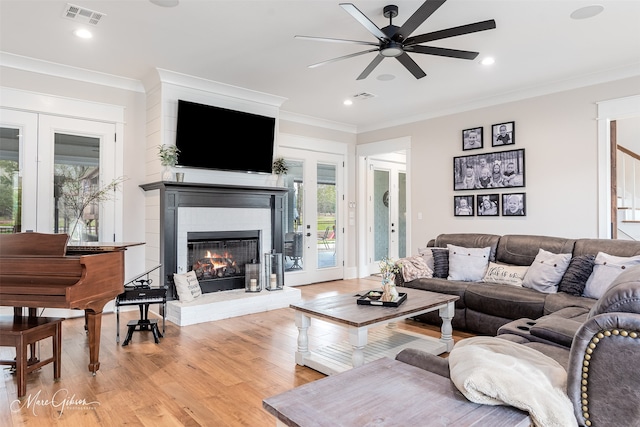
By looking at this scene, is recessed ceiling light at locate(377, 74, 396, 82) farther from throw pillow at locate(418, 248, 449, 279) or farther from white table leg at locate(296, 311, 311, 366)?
white table leg at locate(296, 311, 311, 366)

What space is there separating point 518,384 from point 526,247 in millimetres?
3439

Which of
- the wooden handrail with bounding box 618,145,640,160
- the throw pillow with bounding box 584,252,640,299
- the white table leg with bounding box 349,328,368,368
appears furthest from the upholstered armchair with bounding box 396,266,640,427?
the wooden handrail with bounding box 618,145,640,160

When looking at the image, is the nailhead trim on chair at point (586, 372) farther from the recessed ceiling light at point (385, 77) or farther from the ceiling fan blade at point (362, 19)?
the recessed ceiling light at point (385, 77)

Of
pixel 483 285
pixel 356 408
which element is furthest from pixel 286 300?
pixel 356 408

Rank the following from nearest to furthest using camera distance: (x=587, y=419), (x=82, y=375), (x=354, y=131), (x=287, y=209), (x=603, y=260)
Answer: (x=587, y=419) < (x=82, y=375) < (x=603, y=260) < (x=287, y=209) < (x=354, y=131)

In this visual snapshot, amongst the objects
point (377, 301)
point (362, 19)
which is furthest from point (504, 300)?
point (362, 19)

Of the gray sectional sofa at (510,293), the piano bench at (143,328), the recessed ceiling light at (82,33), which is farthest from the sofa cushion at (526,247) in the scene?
the recessed ceiling light at (82,33)

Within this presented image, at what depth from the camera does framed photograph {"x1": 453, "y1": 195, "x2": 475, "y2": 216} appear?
5691mm

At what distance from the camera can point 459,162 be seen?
583 cm

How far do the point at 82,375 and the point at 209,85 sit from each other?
3.54 metres

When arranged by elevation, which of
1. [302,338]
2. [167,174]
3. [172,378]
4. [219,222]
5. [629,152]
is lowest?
[172,378]

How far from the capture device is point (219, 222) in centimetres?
505

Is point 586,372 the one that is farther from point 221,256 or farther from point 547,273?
→ point 221,256

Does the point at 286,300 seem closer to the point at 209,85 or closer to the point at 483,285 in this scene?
the point at 483,285
